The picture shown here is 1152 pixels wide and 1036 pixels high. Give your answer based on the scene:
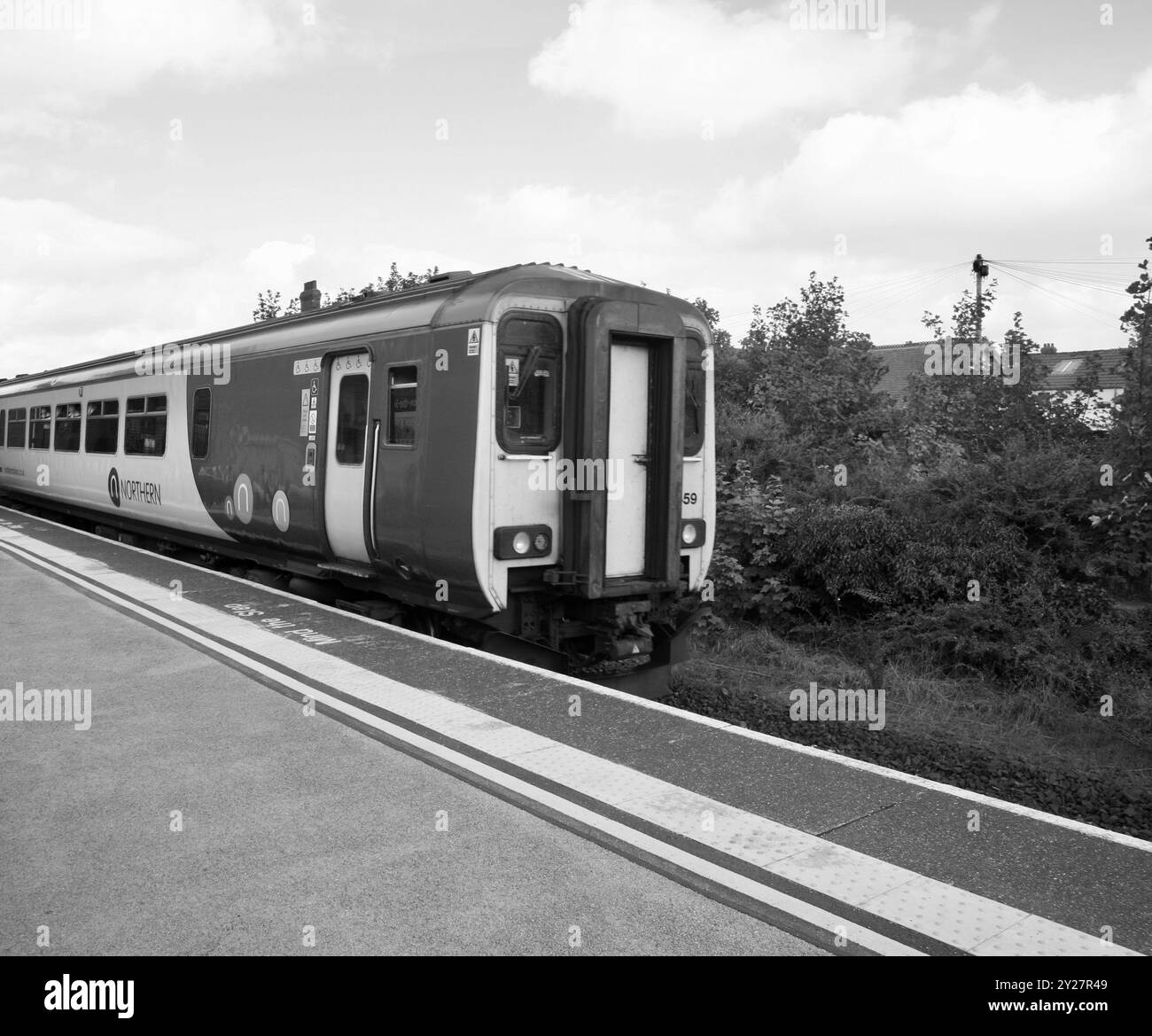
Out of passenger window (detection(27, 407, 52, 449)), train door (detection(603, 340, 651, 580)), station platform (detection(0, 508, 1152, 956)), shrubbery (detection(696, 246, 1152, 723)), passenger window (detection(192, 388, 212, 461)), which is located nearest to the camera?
station platform (detection(0, 508, 1152, 956))

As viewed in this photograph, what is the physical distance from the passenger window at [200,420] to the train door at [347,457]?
3.37 m

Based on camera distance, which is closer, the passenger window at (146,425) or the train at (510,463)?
the train at (510,463)

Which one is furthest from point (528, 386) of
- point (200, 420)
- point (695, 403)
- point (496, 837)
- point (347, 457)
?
point (200, 420)

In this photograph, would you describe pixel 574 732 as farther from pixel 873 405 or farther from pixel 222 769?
pixel 873 405

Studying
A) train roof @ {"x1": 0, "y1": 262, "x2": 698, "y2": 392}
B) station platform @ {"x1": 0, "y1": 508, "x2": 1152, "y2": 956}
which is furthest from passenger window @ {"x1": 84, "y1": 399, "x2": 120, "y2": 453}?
station platform @ {"x1": 0, "y1": 508, "x2": 1152, "y2": 956}

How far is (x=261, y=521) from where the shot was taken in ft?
33.6

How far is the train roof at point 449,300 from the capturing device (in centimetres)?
725

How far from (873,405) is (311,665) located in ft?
37.2

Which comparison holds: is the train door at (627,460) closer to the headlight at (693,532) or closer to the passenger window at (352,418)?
the headlight at (693,532)

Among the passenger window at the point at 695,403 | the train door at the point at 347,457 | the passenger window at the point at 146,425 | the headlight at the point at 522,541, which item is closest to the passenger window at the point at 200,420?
the passenger window at the point at 146,425

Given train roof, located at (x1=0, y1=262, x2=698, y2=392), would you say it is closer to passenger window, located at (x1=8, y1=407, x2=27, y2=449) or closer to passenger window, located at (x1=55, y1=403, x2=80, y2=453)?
passenger window, located at (x1=55, y1=403, x2=80, y2=453)

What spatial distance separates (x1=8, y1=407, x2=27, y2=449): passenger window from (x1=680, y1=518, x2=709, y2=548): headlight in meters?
16.9

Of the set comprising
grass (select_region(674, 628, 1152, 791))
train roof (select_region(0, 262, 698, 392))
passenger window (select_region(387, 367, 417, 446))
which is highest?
train roof (select_region(0, 262, 698, 392))

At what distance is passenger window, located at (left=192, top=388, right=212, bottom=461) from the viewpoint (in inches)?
459
